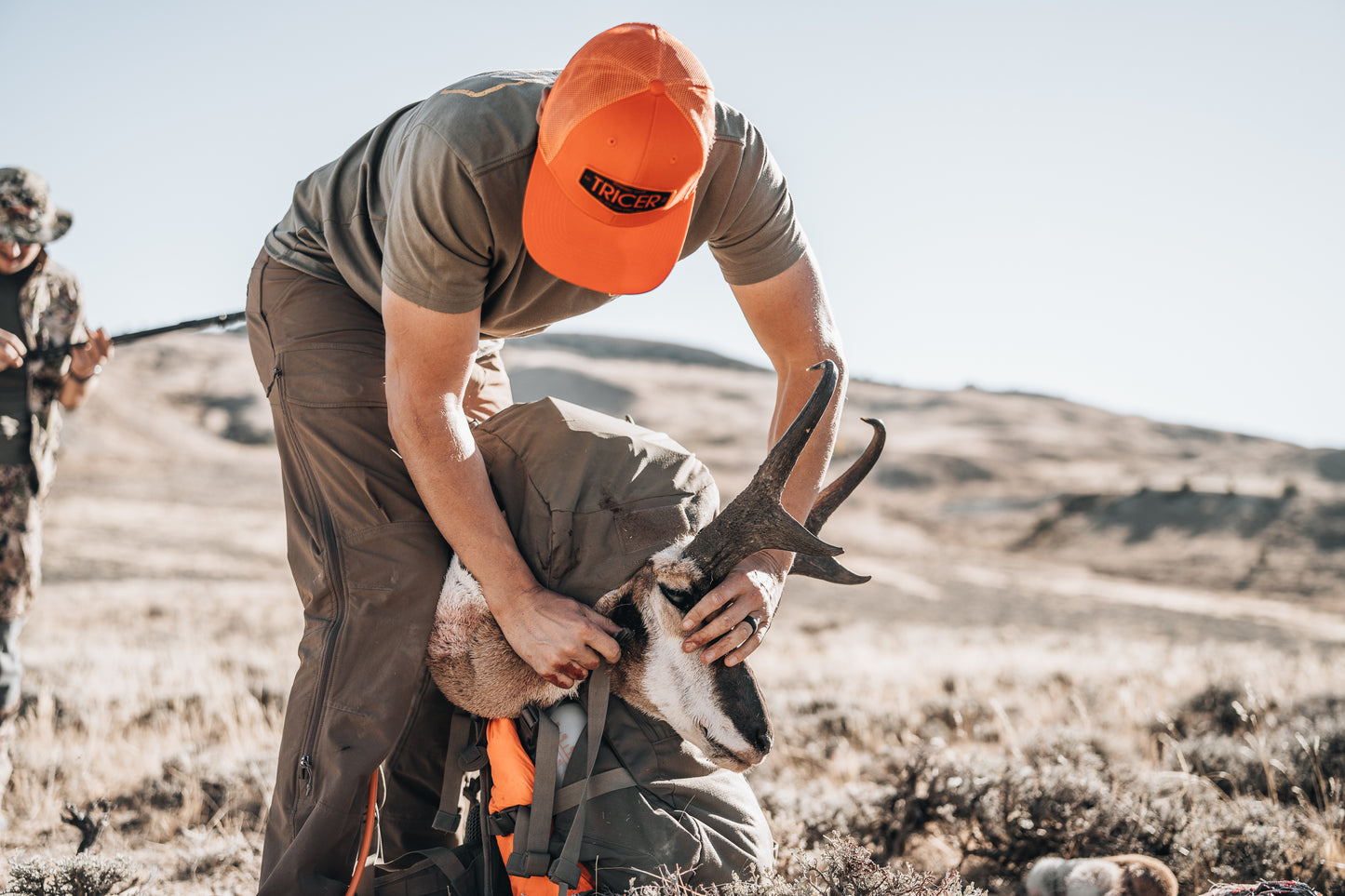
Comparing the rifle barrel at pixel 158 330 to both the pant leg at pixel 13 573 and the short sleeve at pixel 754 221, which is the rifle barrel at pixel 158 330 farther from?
the short sleeve at pixel 754 221

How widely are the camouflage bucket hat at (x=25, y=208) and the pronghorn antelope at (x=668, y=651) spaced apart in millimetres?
3126

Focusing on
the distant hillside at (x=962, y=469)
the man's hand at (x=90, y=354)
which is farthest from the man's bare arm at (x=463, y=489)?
the distant hillside at (x=962, y=469)

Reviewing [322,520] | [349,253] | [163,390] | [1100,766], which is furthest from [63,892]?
[163,390]

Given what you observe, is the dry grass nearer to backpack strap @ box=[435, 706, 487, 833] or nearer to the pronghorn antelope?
the pronghorn antelope

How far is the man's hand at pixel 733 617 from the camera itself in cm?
275

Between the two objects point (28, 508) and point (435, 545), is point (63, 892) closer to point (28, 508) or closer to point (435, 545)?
point (435, 545)

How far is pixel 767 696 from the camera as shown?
25.2 ft

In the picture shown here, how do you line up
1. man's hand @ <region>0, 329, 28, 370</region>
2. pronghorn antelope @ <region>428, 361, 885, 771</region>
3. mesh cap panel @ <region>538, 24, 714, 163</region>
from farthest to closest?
man's hand @ <region>0, 329, 28, 370</region>, pronghorn antelope @ <region>428, 361, 885, 771</region>, mesh cap panel @ <region>538, 24, 714, 163</region>

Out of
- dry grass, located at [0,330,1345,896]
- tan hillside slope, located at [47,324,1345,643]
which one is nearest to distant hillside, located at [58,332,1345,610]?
tan hillside slope, located at [47,324,1345,643]

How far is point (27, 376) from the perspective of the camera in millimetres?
4449

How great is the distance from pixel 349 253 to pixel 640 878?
6.75 feet

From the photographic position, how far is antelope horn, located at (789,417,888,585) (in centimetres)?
310

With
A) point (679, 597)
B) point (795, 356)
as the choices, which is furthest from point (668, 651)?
point (795, 356)

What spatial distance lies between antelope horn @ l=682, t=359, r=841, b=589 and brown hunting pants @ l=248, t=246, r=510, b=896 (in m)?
0.83
